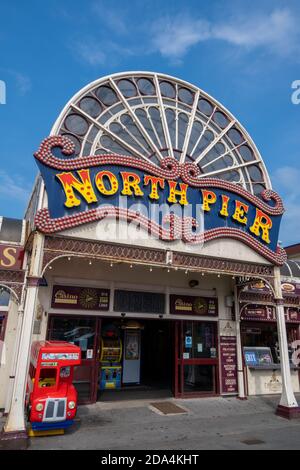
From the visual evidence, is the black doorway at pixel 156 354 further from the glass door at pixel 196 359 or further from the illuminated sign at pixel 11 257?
the illuminated sign at pixel 11 257

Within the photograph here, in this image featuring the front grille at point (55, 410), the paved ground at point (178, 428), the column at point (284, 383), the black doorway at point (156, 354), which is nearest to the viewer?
the paved ground at point (178, 428)

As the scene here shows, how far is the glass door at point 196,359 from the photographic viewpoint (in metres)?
12.0

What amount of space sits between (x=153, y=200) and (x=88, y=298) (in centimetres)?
401

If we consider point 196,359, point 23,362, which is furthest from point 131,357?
point 23,362

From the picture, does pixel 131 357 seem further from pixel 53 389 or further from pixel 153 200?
pixel 153 200

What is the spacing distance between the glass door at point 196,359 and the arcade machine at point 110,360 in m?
2.72

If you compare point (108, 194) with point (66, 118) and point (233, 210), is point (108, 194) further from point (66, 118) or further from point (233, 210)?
point (233, 210)

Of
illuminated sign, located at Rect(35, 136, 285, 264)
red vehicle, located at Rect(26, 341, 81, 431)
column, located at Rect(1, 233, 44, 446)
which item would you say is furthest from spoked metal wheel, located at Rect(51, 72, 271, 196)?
red vehicle, located at Rect(26, 341, 81, 431)

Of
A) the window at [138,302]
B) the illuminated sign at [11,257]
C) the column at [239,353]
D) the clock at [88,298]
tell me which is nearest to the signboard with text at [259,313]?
the column at [239,353]

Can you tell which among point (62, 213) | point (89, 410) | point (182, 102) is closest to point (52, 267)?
point (62, 213)

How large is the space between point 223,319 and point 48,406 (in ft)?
25.6

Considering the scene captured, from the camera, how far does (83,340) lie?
429 inches

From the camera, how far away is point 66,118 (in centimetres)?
1074

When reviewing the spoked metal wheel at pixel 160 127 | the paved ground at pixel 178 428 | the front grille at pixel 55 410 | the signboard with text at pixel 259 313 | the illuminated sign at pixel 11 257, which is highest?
the spoked metal wheel at pixel 160 127
